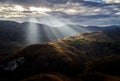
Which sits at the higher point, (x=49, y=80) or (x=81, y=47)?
(x=81, y=47)

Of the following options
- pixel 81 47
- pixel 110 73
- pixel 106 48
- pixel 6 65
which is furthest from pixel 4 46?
pixel 110 73

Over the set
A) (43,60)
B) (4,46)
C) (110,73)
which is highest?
(4,46)

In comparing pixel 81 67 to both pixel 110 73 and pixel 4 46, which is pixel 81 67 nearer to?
pixel 110 73

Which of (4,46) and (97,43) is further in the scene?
(4,46)

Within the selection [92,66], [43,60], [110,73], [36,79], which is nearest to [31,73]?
[43,60]

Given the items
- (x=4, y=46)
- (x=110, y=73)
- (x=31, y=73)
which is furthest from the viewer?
(x=4, y=46)

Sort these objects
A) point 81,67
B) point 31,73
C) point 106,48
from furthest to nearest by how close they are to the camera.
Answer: point 106,48
point 81,67
point 31,73

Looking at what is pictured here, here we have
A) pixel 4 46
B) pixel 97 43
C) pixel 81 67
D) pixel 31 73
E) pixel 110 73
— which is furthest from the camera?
pixel 4 46

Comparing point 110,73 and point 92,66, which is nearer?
point 110,73

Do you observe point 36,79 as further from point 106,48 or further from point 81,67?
point 106,48
